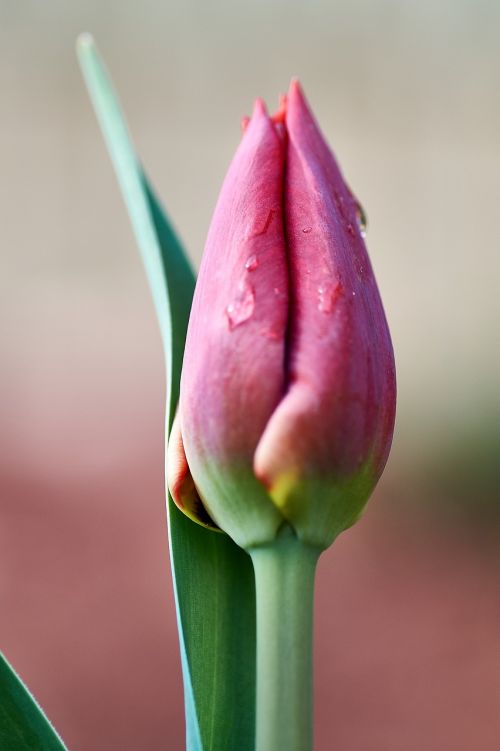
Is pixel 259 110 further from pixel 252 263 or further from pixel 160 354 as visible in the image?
pixel 160 354

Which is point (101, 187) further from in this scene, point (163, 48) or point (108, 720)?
point (108, 720)

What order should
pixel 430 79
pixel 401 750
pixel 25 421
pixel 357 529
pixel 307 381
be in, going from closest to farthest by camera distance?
pixel 307 381 → pixel 401 750 → pixel 357 529 → pixel 25 421 → pixel 430 79

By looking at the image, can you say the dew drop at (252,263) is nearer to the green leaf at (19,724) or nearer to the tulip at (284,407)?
the tulip at (284,407)

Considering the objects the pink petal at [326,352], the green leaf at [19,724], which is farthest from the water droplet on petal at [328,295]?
the green leaf at [19,724]

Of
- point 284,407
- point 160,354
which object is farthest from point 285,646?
point 160,354

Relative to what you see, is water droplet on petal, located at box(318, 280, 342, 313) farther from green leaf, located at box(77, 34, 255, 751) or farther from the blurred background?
the blurred background

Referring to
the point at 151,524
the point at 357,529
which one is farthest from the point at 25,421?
the point at 357,529
